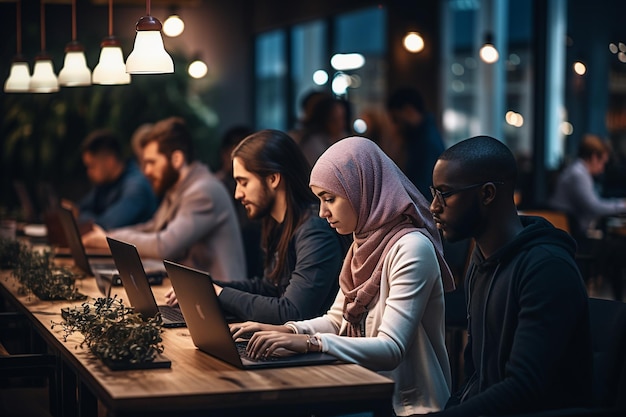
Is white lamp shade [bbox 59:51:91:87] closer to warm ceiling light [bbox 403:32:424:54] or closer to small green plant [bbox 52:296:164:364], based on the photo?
small green plant [bbox 52:296:164:364]

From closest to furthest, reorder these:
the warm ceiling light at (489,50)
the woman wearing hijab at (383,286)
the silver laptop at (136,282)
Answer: the woman wearing hijab at (383,286), the silver laptop at (136,282), the warm ceiling light at (489,50)

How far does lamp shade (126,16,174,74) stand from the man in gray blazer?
4.43 ft

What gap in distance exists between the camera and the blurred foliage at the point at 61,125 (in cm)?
→ 1192

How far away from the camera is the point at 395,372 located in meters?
3.17

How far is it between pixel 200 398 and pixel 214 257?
113 inches

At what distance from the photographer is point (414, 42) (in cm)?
972

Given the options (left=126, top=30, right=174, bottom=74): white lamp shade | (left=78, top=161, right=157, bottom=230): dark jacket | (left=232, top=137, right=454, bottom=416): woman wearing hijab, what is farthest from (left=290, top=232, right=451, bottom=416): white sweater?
(left=78, top=161, right=157, bottom=230): dark jacket

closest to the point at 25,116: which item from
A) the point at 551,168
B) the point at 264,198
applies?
the point at 551,168

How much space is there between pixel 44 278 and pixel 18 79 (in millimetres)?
2145

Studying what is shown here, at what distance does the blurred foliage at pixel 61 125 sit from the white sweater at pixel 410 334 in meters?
9.14

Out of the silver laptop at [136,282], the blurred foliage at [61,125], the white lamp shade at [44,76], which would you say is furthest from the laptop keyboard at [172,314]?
the blurred foliage at [61,125]

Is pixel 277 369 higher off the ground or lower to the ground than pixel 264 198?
lower

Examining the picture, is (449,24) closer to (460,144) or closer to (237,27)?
(237,27)

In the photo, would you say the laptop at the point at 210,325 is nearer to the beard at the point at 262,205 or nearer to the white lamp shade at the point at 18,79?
the beard at the point at 262,205
